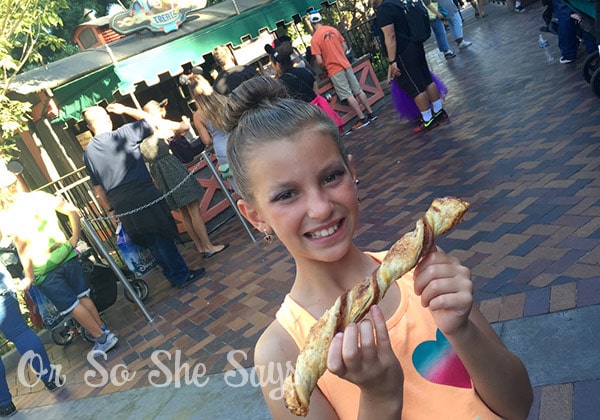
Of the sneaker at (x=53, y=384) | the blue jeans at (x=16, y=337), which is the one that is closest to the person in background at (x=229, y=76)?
the blue jeans at (x=16, y=337)

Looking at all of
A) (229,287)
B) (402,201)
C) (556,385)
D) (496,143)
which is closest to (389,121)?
(496,143)

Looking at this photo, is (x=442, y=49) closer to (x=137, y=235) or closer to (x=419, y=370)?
(x=137, y=235)

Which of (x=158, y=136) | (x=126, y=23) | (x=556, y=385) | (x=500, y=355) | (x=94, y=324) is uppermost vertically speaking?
(x=126, y=23)

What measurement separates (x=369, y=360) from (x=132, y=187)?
5.19 meters

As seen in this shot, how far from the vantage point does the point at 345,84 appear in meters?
9.33

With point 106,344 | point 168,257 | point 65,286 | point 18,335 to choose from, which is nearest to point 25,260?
point 65,286

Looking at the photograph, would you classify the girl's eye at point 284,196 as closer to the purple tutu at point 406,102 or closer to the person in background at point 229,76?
the person in background at point 229,76

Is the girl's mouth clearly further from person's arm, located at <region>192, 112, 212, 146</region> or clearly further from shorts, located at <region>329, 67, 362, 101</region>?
shorts, located at <region>329, 67, 362, 101</region>

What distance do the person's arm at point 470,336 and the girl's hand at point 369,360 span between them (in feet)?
0.50

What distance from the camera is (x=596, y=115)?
5156mm

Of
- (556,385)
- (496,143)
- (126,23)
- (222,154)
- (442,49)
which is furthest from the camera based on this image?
(442,49)

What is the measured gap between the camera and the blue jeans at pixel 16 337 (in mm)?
4773

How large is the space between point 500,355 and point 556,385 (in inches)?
50.4

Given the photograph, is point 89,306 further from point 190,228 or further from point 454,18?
point 454,18
